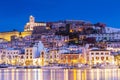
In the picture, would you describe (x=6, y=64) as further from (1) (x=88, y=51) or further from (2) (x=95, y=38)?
(2) (x=95, y=38)

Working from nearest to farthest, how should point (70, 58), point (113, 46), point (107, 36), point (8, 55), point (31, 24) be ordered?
point (70, 58)
point (8, 55)
point (113, 46)
point (107, 36)
point (31, 24)

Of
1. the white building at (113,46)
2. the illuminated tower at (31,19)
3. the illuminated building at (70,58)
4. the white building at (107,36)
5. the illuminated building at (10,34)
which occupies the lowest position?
the illuminated building at (70,58)

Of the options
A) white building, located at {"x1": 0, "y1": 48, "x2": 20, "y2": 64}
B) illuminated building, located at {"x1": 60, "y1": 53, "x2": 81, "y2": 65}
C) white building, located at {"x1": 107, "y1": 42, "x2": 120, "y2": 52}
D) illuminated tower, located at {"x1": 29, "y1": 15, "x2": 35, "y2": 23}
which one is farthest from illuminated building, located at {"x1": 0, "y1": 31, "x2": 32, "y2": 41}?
illuminated building, located at {"x1": 60, "y1": 53, "x2": 81, "y2": 65}

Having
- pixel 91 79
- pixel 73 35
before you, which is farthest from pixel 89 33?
pixel 91 79

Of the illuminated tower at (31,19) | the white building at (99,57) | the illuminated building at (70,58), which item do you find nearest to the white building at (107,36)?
the illuminated tower at (31,19)

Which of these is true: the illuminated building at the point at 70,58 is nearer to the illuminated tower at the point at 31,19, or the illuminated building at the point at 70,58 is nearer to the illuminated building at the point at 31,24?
the illuminated building at the point at 31,24

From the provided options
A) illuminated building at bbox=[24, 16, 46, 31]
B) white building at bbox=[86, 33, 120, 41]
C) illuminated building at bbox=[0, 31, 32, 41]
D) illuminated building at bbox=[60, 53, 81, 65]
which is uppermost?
illuminated building at bbox=[24, 16, 46, 31]

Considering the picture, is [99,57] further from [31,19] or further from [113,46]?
[31,19]

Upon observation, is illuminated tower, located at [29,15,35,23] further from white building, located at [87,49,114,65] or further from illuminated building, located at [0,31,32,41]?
white building, located at [87,49,114,65]

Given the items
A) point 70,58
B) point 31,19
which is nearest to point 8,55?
point 70,58

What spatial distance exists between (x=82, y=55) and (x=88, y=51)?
2.04 ft

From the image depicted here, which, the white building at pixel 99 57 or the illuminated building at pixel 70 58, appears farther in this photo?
the illuminated building at pixel 70 58

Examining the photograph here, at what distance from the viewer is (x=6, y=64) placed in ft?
147

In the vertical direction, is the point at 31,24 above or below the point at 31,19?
below
